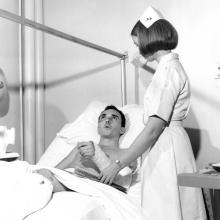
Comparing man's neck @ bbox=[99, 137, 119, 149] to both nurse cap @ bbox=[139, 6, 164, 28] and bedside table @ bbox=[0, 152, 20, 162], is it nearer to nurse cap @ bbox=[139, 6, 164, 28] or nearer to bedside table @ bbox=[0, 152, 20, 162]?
bedside table @ bbox=[0, 152, 20, 162]

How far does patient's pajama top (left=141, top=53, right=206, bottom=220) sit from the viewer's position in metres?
1.60

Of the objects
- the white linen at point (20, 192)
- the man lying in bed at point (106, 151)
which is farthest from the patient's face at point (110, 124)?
the white linen at point (20, 192)

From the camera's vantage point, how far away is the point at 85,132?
2.36 metres

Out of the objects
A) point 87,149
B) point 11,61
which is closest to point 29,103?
point 11,61

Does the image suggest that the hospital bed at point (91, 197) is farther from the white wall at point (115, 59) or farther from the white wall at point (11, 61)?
the white wall at point (11, 61)

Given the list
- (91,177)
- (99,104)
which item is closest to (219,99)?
(99,104)

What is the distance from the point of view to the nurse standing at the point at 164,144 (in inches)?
63.3

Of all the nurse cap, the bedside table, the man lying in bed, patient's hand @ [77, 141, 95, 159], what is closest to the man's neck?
the man lying in bed

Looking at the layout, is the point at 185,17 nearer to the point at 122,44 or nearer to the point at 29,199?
the point at 122,44

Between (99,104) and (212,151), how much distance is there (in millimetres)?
748

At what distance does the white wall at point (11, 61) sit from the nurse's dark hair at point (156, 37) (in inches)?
55.5

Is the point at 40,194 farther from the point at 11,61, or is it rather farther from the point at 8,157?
the point at 11,61

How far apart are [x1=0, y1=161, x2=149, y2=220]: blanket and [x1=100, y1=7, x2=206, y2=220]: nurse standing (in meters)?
0.10

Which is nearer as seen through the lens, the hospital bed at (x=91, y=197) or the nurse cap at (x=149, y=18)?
the hospital bed at (x=91, y=197)
